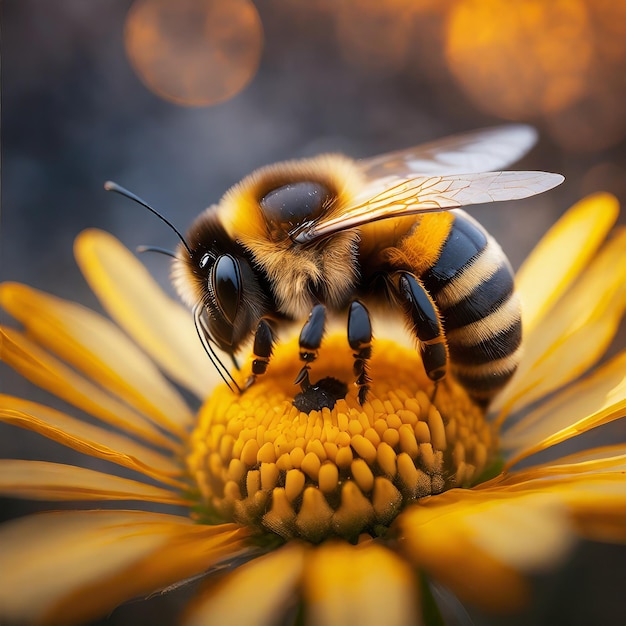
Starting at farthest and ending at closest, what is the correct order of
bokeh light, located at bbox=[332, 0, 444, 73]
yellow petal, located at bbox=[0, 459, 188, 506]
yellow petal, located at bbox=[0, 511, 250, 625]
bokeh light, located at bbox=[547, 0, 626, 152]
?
1. bokeh light, located at bbox=[332, 0, 444, 73]
2. bokeh light, located at bbox=[547, 0, 626, 152]
3. yellow petal, located at bbox=[0, 459, 188, 506]
4. yellow petal, located at bbox=[0, 511, 250, 625]

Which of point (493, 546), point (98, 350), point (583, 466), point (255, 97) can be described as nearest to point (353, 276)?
point (583, 466)

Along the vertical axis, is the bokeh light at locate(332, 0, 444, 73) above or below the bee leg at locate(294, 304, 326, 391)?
above

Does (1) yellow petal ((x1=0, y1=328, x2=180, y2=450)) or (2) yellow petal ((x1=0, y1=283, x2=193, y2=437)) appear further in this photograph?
(2) yellow petal ((x1=0, y1=283, x2=193, y2=437))

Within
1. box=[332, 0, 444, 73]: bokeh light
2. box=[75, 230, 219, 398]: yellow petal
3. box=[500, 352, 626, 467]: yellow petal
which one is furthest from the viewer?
box=[332, 0, 444, 73]: bokeh light

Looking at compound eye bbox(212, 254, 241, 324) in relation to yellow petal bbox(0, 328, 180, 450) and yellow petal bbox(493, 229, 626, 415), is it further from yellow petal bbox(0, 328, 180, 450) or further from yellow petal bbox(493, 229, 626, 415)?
yellow petal bbox(493, 229, 626, 415)

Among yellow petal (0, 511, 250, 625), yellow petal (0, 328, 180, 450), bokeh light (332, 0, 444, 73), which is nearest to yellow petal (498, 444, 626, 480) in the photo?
yellow petal (0, 511, 250, 625)

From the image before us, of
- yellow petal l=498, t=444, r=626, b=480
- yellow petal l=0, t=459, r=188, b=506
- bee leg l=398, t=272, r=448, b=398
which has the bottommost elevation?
yellow petal l=498, t=444, r=626, b=480

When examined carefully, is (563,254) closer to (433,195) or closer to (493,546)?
(433,195)

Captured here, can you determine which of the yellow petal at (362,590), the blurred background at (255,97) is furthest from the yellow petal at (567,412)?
the blurred background at (255,97)
